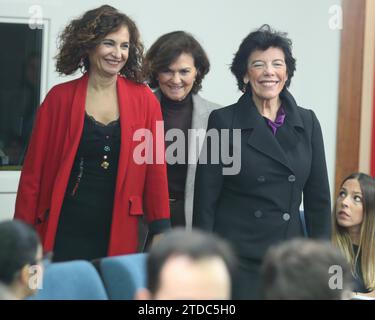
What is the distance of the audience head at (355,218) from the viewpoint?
4.11 metres

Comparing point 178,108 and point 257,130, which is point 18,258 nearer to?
point 257,130

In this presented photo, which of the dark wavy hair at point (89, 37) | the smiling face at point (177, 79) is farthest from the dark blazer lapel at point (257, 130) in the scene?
the dark wavy hair at point (89, 37)

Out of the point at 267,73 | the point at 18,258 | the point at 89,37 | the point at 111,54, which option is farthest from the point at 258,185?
the point at 18,258

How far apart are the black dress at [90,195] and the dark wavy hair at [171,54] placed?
18.8 inches

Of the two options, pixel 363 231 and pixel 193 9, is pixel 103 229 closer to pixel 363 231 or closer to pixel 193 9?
pixel 363 231

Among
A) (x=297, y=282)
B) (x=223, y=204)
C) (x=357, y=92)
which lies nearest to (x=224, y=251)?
(x=297, y=282)

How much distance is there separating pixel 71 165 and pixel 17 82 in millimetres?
1280

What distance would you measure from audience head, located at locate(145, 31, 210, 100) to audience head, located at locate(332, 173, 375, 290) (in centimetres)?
88

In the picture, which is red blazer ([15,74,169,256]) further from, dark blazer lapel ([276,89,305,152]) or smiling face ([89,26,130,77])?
dark blazer lapel ([276,89,305,152])

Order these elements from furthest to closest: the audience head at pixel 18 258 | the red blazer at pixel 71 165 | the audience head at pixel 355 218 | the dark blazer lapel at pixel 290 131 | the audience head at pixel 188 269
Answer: the audience head at pixel 355 218, the dark blazer lapel at pixel 290 131, the red blazer at pixel 71 165, the audience head at pixel 18 258, the audience head at pixel 188 269

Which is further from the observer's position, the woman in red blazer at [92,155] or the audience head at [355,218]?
the audience head at [355,218]

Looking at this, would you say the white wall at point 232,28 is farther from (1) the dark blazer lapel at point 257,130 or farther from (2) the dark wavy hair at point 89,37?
(1) the dark blazer lapel at point 257,130

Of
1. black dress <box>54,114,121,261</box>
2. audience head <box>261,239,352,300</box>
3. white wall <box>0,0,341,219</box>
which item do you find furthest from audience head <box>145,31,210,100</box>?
audience head <box>261,239,352,300</box>

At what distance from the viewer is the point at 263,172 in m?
3.85
